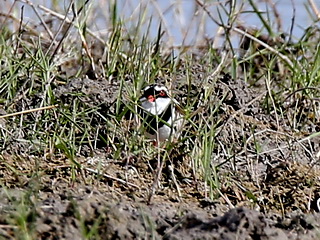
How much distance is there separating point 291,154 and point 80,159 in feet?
2.90

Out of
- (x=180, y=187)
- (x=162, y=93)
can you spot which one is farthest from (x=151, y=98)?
(x=180, y=187)

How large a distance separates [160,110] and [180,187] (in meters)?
0.60

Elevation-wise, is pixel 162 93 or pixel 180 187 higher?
pixel 162 93

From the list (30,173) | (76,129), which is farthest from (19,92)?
(30,173)

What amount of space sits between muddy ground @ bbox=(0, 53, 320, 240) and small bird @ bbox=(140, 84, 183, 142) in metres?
0.10

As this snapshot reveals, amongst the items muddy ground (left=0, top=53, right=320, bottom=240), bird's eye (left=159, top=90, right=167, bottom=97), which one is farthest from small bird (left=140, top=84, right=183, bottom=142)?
muddy ground (left=0, top=53, right=320, bottom=240)

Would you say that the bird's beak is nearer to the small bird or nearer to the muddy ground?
the small bird

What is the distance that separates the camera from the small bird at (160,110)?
3379 millimetres

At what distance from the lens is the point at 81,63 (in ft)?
14.5

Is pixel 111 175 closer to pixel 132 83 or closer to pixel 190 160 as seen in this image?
pixel 190 160

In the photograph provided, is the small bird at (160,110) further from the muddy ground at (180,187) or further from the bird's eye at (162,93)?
the muddy ground at (180,187)

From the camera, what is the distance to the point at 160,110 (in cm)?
356

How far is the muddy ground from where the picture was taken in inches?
90.4

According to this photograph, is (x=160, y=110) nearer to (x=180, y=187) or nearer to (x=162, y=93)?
Result: (x=162, y=93)
